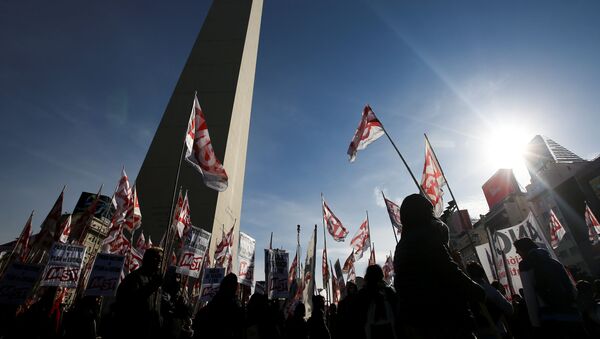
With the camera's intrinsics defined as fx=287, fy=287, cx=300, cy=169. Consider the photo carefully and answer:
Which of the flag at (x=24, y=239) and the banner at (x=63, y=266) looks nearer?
the banner at (x=63, y=266)

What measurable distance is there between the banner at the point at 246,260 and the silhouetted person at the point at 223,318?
6.16 m

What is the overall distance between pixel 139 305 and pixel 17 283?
3.99 m

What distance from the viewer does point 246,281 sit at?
948 centimetres

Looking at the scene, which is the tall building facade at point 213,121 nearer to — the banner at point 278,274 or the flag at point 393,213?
the banner at point 278,274

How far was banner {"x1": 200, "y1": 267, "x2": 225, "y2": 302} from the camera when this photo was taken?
24.5 ft

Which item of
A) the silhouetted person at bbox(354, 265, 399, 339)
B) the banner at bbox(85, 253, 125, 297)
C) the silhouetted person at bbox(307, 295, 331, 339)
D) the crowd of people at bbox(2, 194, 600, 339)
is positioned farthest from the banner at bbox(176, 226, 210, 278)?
the silhouetted person at bbox(354, 265, 399, 339)

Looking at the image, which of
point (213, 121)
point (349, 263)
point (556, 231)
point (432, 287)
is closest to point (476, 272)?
point (432, 287)

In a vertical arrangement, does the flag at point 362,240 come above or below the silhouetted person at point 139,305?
above

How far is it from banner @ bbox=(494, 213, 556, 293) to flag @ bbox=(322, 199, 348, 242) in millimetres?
5179

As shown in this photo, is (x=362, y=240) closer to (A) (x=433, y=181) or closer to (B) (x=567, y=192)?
(A) (x=433, y=181)

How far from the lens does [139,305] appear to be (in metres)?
2.71

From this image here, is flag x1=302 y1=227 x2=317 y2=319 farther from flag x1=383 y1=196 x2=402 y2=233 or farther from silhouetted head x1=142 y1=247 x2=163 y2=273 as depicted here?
silhouetted head x1=142 y1=247 x2=163 y2=273

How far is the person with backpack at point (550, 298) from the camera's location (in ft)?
8.62

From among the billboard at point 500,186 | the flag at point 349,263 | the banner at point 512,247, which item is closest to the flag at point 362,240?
the flag at point 349,263
